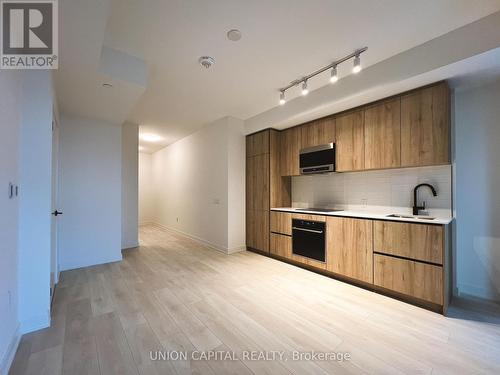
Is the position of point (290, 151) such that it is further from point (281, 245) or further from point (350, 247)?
point (350, 247)

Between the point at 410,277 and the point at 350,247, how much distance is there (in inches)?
26.3

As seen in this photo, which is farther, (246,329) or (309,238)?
(309,238)

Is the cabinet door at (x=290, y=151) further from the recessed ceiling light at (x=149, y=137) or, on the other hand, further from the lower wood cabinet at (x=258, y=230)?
the recessed ceiling light at (x=149, y=137)

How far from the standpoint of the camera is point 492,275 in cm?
239

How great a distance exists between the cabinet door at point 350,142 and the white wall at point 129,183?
422 centimetres

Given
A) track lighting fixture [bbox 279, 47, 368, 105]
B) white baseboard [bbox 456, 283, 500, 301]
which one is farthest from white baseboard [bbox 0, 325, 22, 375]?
white baseboard [bbox 456, 283, 500, 301]

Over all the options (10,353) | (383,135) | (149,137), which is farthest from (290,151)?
(149,137)

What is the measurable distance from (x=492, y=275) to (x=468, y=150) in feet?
4.66

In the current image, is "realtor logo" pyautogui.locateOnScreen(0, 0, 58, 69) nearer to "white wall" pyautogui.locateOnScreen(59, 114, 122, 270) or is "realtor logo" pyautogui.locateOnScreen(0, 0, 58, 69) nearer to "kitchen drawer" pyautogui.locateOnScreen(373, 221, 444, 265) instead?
"white wall" pyautogui.locateOnScreen(59, 114, 122, 270)

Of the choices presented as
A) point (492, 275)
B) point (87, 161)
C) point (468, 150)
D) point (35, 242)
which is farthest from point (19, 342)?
point (468, 150)

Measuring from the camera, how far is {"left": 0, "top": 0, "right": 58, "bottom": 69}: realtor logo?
1451 millimetres

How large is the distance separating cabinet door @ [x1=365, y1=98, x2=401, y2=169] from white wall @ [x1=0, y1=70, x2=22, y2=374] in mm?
3525

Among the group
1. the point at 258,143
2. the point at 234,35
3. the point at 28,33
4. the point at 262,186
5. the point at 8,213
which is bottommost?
the point at 8,213

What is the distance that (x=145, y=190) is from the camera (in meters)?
7.82
